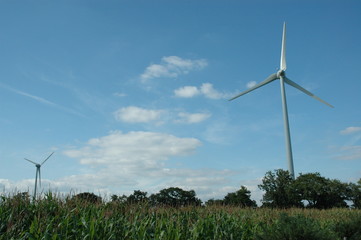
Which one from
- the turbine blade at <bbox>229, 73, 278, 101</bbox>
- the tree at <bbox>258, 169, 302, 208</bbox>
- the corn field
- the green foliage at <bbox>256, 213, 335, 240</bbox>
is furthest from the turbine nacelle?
the green foliage at <bbox>256, 213, 335, 240</bbox>

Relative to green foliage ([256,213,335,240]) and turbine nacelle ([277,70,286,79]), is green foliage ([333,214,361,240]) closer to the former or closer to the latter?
green foliage ([256,213,335,240])

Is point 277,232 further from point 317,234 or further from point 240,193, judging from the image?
point 240,193

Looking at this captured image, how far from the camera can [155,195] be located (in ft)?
235

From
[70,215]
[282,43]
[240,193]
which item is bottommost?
[70,215]

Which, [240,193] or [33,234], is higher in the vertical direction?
[240,193]

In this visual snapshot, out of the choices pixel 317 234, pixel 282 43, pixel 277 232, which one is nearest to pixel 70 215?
pixel 277 232

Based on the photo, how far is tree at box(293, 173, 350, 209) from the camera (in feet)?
205

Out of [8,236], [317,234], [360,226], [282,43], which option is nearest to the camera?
[8,236]

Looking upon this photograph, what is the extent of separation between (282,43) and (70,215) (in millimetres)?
55332

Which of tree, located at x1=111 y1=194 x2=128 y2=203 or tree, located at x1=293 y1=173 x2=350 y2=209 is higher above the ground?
tree, located at x1=293 y1=173 x2=350 y2=209

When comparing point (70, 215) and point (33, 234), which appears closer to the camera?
point (33, 234)

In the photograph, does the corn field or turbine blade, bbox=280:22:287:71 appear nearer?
the corn field

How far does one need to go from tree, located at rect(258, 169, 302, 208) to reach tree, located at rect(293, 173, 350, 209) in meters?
1.24

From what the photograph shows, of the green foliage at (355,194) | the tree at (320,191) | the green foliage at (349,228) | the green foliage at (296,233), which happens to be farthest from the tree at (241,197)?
the green foliage at (296,233)
